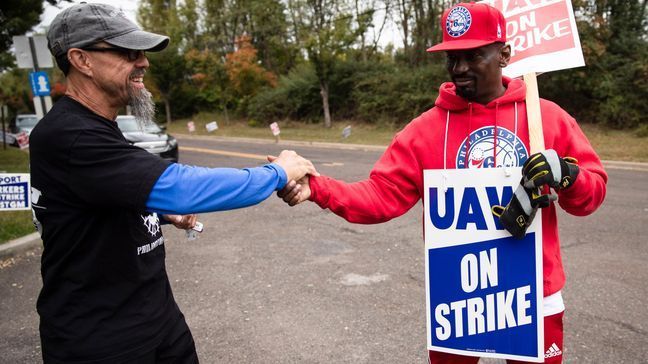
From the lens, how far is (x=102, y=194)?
5.40 feet

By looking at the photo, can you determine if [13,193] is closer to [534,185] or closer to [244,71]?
[534,185]

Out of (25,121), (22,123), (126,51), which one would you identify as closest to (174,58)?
(25,121)

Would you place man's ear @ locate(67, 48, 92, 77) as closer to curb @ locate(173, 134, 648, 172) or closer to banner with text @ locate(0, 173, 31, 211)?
banner with text @ locate(0, 173, 31, 211)

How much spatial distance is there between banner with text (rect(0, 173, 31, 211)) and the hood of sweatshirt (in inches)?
202

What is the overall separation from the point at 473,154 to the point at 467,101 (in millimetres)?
239

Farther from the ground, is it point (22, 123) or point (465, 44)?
point (465, 44)

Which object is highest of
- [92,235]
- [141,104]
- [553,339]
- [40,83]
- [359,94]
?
[40,83]

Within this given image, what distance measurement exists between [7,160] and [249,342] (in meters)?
13.9

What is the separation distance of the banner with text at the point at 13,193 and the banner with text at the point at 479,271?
5.13 meters

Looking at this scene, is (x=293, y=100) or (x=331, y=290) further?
(x=293, y=100)

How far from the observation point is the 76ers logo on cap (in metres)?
2.08

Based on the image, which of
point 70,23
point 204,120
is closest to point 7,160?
point 70,23

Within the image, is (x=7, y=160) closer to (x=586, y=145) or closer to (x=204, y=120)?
(x=586, y=145)

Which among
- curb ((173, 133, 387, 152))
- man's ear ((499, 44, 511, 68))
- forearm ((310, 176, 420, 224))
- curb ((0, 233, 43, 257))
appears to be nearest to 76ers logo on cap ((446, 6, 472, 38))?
man's ear ((499, 44, 511, 68))
